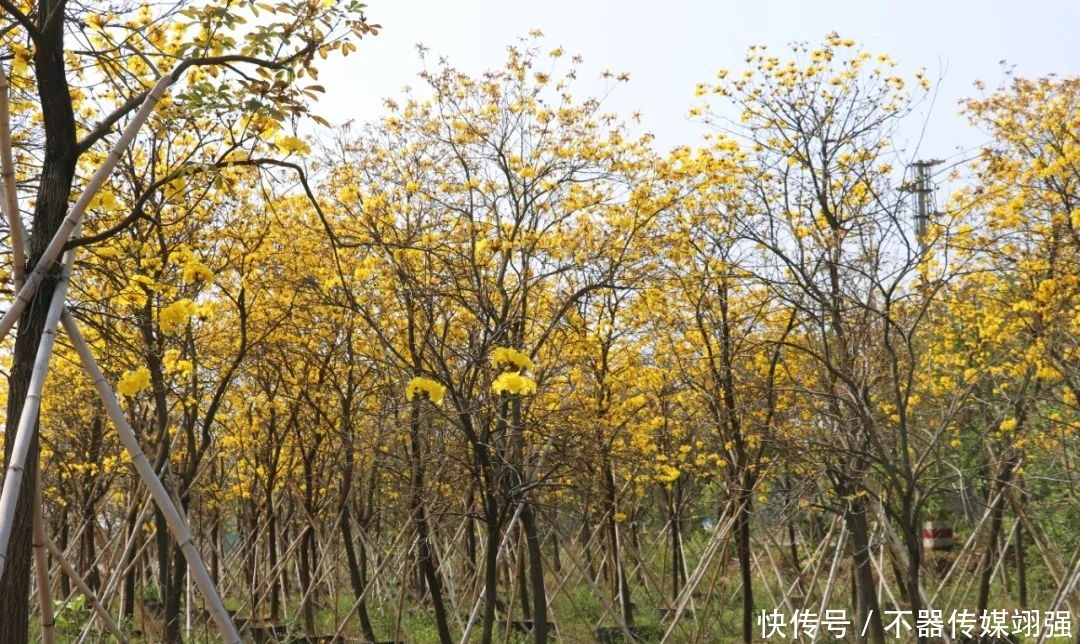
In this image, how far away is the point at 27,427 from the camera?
3.80 m

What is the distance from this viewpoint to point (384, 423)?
30.2 feet

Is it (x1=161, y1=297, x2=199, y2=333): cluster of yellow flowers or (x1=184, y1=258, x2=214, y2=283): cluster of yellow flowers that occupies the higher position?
(x1=184, y1=258, x2=214, y2=283): cluster of yellow flowers

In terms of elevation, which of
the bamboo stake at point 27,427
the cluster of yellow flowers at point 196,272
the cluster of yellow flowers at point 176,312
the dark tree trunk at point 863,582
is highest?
the cluster of yellow flowers at point 196,272

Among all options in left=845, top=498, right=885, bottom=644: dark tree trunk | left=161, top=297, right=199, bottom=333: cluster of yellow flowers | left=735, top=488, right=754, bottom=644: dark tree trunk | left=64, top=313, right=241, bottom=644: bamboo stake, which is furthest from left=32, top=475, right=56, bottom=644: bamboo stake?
left=735, top=488, right=754, bottom=644: dark tree trunk

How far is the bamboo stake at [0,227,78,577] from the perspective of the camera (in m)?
3.63

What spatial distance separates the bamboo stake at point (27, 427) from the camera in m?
3.63

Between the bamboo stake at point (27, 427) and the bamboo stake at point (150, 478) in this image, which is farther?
the bamboo stake at point (150, 478)

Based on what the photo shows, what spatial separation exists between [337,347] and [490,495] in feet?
10.1

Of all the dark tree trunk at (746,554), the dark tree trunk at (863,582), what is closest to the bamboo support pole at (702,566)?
the dark tree trunk at (746,554)

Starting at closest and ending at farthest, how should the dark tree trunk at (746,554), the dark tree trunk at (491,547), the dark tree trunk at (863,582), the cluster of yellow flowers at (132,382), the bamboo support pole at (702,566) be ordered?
the cluster of yellow flowers at (132,382) → the dark tree trunk at (491,547) → the dark tree trunk at (863,582) → the bamboo support pole at (702,566) → the dark tree trunk at (746,554)

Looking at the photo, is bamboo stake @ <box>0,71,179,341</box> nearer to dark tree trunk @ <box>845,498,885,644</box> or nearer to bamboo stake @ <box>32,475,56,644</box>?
bamboo stake @ <box>32,475,56,644</box>

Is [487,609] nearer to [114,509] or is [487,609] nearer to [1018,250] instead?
[1018,250]

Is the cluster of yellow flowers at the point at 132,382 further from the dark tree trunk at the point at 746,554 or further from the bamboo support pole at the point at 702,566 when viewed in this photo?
the dark tree trunk at the point at 746,554

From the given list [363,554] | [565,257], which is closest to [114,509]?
[363,554]
